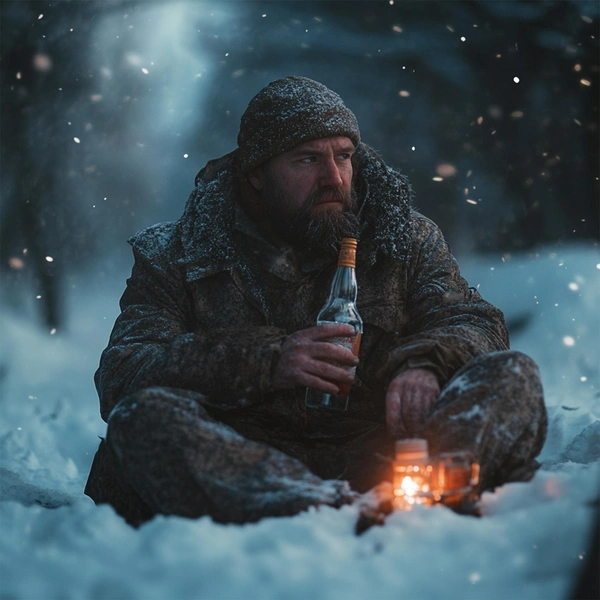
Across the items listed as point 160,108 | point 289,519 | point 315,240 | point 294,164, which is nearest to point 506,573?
point 289,519

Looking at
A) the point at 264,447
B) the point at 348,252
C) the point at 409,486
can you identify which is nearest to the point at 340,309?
the point at 348,252

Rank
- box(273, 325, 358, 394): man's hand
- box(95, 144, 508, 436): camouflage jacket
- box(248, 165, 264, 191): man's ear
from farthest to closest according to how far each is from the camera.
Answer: box(248, 165, 264, 191): man's ear
box(95, 144, 508, 436): camouflage jacket
box(273, 325, 358, 394): man's hand

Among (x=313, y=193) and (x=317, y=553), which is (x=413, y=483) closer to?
(x=317, y=553)

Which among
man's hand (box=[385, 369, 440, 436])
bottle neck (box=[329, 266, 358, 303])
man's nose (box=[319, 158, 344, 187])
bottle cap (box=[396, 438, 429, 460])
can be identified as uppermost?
man's nose (box=[319, 158, 344, 187])

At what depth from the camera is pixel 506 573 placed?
2.54 metres

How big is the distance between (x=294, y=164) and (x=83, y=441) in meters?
2.83

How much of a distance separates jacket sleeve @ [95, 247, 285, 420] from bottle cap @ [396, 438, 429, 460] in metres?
0.77

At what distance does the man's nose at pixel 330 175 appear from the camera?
3789mm

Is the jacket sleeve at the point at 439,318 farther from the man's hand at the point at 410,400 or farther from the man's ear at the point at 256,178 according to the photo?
the man's ear at the point at 256,178

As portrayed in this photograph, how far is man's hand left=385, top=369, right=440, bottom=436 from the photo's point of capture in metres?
3.12

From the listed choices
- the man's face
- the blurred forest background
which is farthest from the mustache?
the blurred forest background

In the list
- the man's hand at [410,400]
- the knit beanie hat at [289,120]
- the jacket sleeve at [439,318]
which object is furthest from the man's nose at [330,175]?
the man's hand at [410,400]

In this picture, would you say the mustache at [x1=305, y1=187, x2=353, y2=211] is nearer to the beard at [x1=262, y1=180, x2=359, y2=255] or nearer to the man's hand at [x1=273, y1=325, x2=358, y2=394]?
the beard at [x1=262, y1=180, x2=359, y2=255]

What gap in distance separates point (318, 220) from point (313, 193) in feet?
0.42
